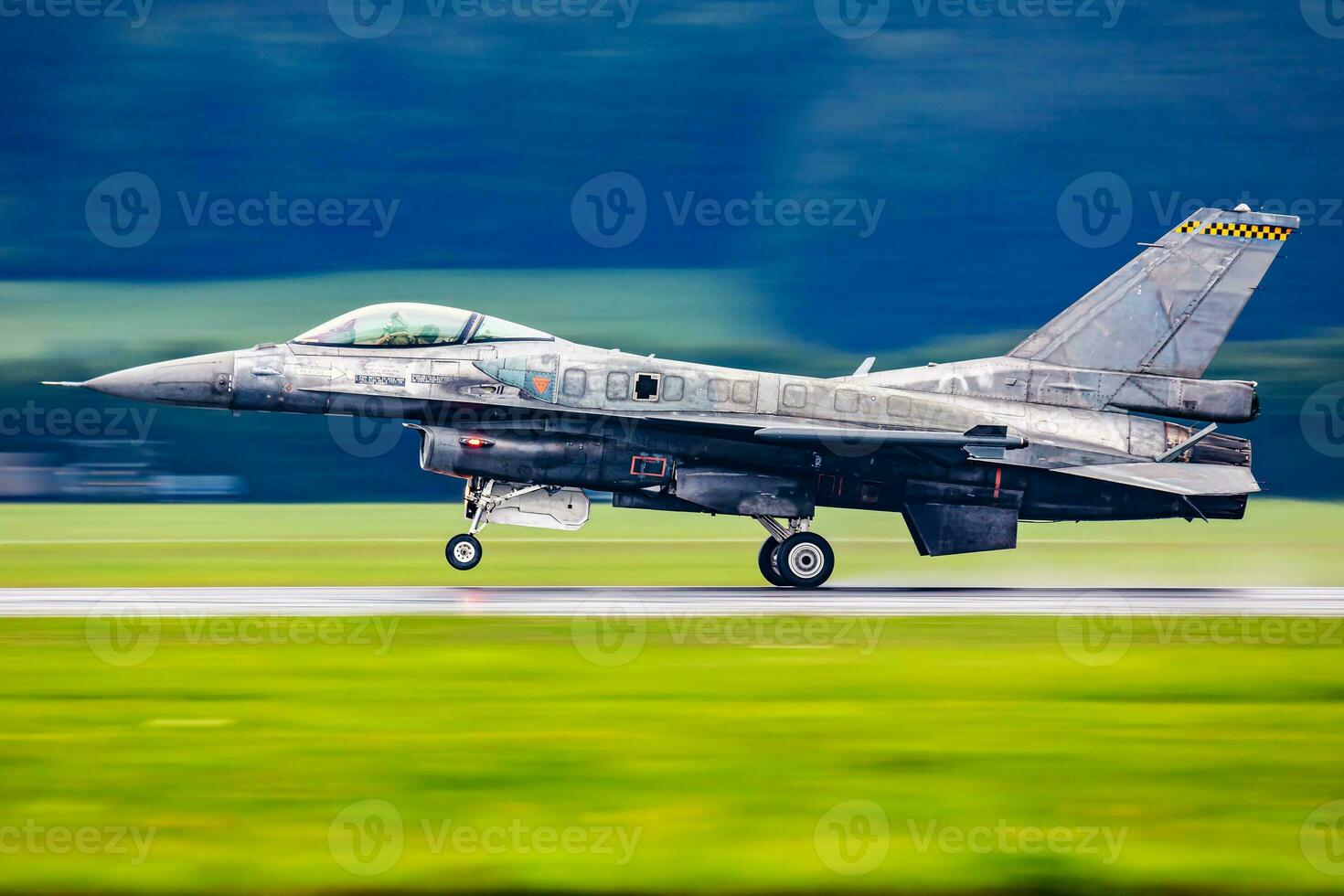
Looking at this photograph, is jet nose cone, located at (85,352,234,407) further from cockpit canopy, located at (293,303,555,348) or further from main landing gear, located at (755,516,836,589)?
main landing gear, located at (755,516,836,589)

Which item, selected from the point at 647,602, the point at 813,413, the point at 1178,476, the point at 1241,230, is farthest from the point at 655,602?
the point at 1241,230

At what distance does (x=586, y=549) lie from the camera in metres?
21.9

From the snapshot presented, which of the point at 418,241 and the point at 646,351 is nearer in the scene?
the point at 646,351

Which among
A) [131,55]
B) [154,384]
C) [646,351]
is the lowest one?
[154,384]

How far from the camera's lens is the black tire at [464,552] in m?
15.0

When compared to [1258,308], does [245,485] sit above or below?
below

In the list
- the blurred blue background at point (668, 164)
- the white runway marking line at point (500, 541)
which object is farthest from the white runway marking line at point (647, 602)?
the blurred blue background at point (668, 164)

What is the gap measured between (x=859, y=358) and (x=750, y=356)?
10.5 ft

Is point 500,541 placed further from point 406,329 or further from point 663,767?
point 663,767

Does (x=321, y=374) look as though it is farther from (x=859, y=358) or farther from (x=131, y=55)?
(x=131, y=55)

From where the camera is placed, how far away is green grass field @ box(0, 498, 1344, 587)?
56.9 ft

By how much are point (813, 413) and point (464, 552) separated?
4.16 metres

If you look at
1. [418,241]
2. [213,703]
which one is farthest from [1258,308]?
[213,703]

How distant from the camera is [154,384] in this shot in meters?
14.3
